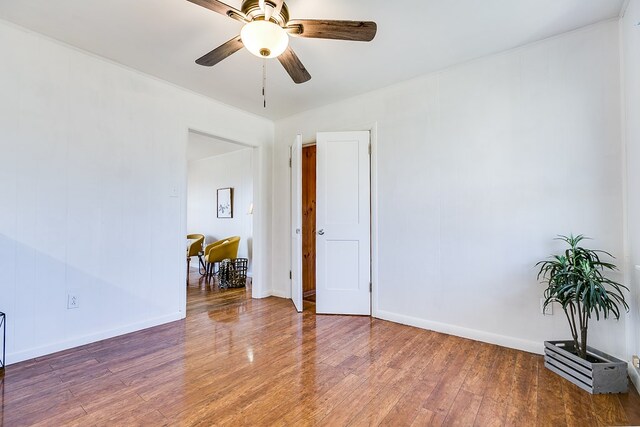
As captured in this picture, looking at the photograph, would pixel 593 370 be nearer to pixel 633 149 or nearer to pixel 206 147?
pixel 633 149

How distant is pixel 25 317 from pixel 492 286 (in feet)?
12.3

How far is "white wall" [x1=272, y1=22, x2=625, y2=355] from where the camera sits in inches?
88.4

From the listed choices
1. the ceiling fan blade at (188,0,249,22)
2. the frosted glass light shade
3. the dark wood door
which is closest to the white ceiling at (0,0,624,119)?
the ceiling fan blade at (188,0,249,22)

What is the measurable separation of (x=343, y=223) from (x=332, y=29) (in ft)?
6.92

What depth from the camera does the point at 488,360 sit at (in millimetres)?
2336

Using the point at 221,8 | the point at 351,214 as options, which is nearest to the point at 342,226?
the point at 351,214

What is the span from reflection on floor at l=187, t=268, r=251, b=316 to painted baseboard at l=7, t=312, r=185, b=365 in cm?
35

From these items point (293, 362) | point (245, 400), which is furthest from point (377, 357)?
point (245, 400)

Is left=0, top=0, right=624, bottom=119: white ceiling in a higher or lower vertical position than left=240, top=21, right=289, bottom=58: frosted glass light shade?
higher

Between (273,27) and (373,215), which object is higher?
(273,27)

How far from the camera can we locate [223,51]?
2.03m

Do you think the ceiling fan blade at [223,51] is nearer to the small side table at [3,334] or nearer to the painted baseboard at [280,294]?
the small side table at [3,334]

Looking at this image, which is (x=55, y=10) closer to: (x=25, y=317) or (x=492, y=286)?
(x=25, y=317)

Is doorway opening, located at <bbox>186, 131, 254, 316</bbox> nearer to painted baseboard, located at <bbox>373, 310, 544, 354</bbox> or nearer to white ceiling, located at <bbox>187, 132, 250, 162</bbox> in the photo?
Answer: white ceiling, located at <bbox>187, 132, 250, 162</bbox>
